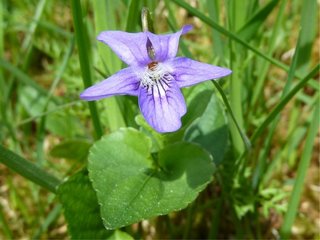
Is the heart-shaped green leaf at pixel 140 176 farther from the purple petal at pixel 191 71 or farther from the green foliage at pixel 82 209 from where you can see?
A: the purple petal at pixel 191 71

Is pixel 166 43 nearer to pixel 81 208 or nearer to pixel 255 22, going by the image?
pixel 255 22

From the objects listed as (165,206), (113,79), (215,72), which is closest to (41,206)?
(165,206)

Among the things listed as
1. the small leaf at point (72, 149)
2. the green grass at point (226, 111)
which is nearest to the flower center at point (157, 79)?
the green grass at point (226, 111)

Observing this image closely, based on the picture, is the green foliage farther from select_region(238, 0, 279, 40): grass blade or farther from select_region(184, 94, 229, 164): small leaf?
select_region(238, 0, 279, 40): grass blade

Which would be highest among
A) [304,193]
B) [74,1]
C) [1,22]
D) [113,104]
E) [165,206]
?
[74,1]

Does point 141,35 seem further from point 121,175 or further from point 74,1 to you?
point 121,175

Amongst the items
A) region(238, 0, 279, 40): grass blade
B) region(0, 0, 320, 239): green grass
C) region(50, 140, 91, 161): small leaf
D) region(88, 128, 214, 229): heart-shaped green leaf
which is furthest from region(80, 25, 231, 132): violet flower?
region(50, 140, 91, 161): small leaf
